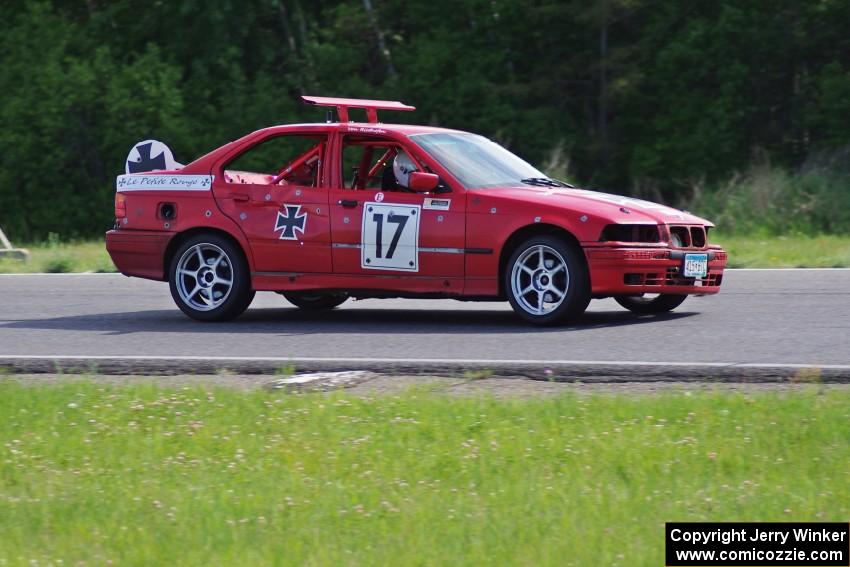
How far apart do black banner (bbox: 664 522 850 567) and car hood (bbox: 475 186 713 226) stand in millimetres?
5131

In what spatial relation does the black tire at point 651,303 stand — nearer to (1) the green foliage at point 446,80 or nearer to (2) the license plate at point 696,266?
(2) the license plate at point 696,266

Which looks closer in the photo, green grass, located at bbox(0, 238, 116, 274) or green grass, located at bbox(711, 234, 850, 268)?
green grass, located at bbox(711, 234, 850, 268)

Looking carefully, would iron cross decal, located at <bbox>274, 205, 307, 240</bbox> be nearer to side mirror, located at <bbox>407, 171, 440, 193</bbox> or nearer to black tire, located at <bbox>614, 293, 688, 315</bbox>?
side mirror, located at <bbox>407, 171, 440, 193</bbox>

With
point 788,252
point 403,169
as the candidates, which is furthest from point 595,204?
point 788,252

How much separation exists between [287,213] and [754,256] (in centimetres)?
673

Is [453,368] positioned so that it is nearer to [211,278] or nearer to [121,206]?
[211,278]

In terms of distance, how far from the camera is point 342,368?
28.0 ft

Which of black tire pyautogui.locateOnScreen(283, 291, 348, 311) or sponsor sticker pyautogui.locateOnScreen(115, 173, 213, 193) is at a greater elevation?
sponsor sticker pyautogui.locateOnScreen(115, 173, 213, 193)

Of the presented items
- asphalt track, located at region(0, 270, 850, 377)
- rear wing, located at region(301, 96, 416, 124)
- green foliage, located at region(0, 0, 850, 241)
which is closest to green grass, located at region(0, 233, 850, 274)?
asphalt track, located at region(0, 270, 850, 377)

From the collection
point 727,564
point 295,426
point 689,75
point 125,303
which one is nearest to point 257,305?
point 125,303

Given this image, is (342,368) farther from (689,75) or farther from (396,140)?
(689,75)

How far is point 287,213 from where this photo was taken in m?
10.9

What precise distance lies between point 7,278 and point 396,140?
6.78 meters

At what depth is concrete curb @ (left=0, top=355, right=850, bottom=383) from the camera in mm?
7871
